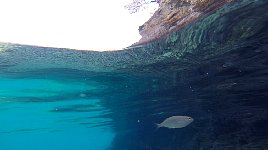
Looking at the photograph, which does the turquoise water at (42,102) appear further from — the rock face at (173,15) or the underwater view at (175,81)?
the rock face at (173,15)

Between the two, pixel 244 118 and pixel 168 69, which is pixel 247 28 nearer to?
pixel 168 69

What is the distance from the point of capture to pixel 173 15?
12141 millimetres

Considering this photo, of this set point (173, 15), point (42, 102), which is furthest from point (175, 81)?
point (42, 102)

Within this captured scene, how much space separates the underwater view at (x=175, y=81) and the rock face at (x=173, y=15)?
0.36 meters

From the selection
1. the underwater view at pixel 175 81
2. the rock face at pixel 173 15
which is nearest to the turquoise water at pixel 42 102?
the underwater view at pixel 175 81

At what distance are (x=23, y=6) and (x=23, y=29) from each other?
1.00 meters

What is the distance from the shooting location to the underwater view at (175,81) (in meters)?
13.0

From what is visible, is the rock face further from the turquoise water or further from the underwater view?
the turquoise water

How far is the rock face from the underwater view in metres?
0.36

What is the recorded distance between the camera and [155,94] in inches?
938

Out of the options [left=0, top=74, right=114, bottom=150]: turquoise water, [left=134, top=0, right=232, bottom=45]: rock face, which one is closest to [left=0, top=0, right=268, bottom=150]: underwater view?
[left=0, top=74, right=114, bottom=150]: turquoise water

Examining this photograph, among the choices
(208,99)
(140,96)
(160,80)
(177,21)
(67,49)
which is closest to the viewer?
(177,21)

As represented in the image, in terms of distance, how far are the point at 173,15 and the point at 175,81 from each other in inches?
352

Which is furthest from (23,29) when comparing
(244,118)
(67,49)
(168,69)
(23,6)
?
(244,118)
